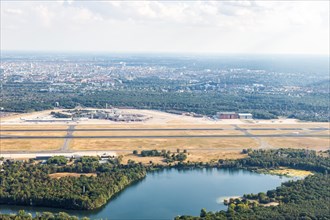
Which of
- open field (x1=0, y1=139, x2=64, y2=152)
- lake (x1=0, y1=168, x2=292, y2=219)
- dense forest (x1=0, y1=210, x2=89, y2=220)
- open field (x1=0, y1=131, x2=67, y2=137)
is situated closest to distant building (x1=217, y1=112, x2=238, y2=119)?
open field (x1=0, y1=131, x2=67, y2=137)

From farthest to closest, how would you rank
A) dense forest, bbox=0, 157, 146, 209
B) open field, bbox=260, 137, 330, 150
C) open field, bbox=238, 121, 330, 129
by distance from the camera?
open field, bbox=238, 121, 330, 129, open field, bbox=260, 137, 330, 150, dense forest, bbox=0, 157, 146, 209

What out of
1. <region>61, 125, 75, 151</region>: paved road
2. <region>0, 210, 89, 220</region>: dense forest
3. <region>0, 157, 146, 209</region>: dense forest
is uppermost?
<region>61, 125, 75, 151</region>: paved road

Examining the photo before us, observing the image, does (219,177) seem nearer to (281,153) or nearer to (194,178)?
(194,178)

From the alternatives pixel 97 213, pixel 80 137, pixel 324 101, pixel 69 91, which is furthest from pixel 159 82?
pixel 97 213

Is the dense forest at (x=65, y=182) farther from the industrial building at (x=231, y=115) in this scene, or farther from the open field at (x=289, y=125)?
the industrial building at (x=231, y=115)

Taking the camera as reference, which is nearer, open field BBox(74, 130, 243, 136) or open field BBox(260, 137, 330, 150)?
open field BBox(260, 137, 330, 150)

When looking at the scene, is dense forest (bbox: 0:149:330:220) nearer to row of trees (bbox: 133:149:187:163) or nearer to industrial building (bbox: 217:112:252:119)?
row of trees (bbox: 133:149:187:163)
